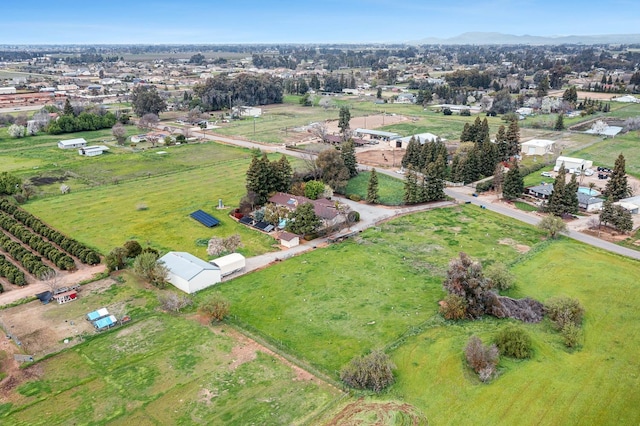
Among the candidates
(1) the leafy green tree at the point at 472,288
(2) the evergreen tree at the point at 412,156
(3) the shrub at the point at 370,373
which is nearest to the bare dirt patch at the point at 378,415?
(3) the shrub at the point at 370,373

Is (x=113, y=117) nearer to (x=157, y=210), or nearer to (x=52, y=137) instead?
(x=52, y=137)

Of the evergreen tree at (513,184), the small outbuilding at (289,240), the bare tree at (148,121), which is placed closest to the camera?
the small outbuilding at (289,240)

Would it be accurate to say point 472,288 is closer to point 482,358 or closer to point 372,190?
point 482,358

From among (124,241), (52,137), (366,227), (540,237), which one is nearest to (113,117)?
(52,137)

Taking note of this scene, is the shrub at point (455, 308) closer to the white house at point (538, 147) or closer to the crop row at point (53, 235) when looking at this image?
the crop row at point (53, 235)

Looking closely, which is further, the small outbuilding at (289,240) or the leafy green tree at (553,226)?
the leafy green tree at (553,226)

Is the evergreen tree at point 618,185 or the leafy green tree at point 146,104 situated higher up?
the leafy green tree at point 146,104

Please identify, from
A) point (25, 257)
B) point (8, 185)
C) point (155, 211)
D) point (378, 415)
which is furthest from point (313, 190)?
point (8, 185)
